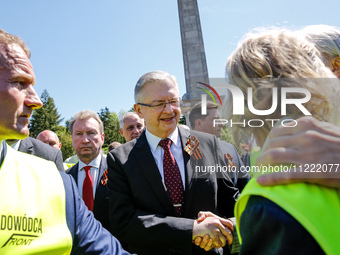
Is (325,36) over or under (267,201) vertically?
over

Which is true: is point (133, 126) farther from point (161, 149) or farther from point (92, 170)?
point (161, 149)

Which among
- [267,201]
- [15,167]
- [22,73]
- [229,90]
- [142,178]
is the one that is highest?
[22,73]

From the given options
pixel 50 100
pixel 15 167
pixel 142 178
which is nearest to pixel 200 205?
pixel 142 178

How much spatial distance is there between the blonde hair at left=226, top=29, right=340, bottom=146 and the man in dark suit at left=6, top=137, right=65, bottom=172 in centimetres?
276

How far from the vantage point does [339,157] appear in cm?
98

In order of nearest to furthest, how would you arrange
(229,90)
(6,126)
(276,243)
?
1. (276,243)
2. (229,90)
3. (6,126)

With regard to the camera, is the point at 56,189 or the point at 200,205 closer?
the point at 56,189

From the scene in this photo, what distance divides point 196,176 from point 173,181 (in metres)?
0.20

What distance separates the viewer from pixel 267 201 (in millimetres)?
907

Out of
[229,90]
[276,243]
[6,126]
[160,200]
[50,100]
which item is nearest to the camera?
[276,243]

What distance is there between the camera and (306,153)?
0.98 metres

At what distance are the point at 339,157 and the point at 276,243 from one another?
0.36 m

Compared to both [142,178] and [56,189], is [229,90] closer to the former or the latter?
[56,189]

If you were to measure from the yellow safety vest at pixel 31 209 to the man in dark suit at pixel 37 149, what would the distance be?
5.68 ft
